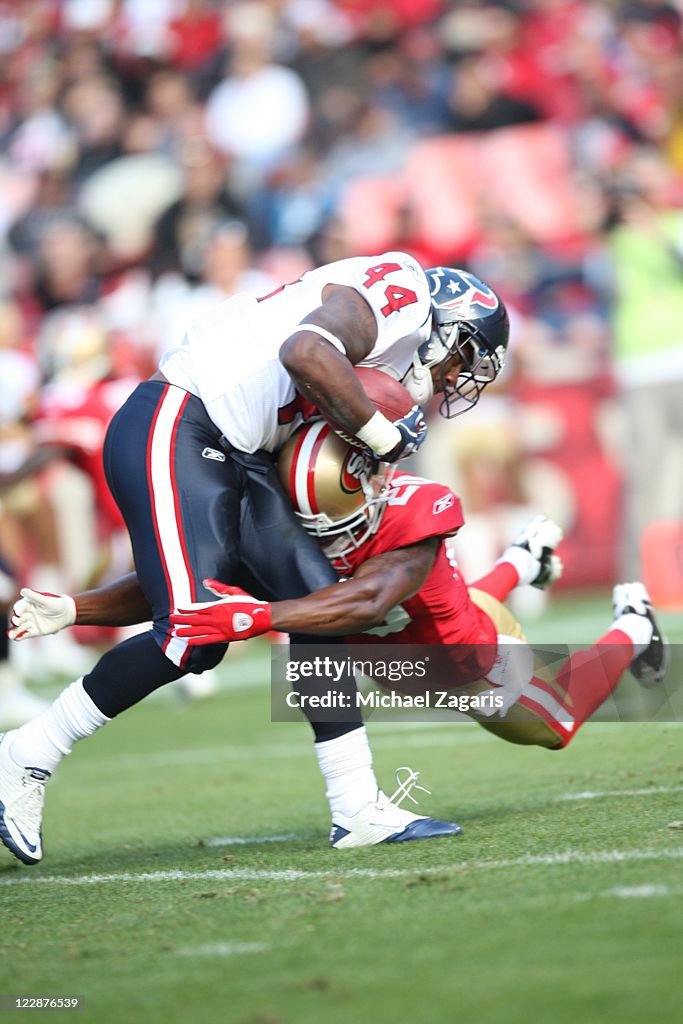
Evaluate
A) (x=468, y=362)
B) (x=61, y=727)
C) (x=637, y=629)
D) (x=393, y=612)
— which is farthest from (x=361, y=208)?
(x=61, y=727)

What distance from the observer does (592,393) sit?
10.1 m

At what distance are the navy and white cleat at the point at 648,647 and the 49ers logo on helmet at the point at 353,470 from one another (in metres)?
1.22

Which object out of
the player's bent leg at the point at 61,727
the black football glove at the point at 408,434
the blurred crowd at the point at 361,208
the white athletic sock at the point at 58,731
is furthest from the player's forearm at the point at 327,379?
the blurred crowd at the point at 361,208

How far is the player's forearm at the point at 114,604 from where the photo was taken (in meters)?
4.32

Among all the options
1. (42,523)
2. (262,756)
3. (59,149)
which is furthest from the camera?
(59,149)

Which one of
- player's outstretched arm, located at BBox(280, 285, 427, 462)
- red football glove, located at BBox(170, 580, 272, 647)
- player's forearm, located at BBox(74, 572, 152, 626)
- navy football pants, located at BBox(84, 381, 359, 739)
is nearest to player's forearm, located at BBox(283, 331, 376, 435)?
player's outstretched arm, located at BBox(280, 285, 427, 462)

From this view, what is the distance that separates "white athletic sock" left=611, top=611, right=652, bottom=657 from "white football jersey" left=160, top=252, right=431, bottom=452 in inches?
47.9

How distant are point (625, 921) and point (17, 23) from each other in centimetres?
1494

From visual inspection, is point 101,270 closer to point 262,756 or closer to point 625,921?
point 262,756

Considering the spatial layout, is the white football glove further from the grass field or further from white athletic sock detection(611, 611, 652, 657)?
white athletic sock detection(611, 611, 652, 657)

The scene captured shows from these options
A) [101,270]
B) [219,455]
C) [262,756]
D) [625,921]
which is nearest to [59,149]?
[101,270]

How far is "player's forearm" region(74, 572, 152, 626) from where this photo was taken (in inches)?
170

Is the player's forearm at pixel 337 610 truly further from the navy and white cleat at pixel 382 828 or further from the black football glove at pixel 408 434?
the navy and white cleat at pixel 382 828

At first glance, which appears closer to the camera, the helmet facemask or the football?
the football
